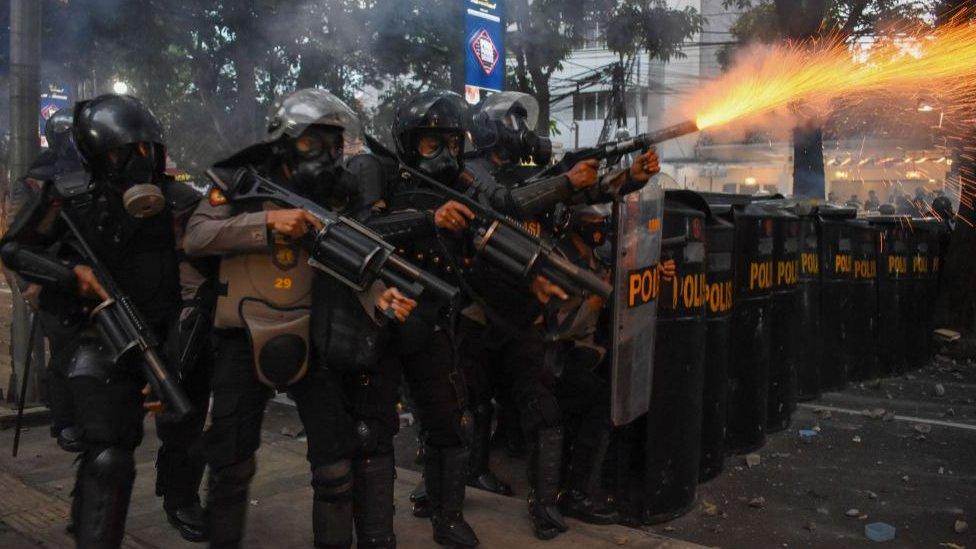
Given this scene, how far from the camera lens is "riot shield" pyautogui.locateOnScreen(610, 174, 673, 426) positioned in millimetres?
3779

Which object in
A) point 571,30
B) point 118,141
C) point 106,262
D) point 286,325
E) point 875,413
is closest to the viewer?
point 286,325

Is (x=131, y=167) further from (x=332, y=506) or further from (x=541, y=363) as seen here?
(x=541, y=363)

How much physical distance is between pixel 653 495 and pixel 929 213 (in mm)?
11568

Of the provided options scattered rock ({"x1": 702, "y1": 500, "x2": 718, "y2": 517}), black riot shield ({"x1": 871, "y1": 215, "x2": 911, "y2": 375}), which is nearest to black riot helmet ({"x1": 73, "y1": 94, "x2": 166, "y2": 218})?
scattered rock ({"x1": 702, "y1": 500, "x2": 718, "y2": 517})

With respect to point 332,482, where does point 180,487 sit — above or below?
below

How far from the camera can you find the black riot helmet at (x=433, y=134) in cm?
381

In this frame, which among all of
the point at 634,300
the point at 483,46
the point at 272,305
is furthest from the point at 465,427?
the point at 483,46

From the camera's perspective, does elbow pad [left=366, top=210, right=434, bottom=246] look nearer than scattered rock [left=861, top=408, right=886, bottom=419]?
Yes

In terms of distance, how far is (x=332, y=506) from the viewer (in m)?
3.22

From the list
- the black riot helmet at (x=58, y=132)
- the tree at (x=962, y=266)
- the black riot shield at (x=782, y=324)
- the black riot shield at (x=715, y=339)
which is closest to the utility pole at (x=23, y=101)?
the black riot helmet at (x=58, y=132)

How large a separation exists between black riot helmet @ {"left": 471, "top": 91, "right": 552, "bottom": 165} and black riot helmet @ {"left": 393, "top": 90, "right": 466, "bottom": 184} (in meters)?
Answer: 0.67

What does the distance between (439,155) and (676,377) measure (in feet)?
4.99

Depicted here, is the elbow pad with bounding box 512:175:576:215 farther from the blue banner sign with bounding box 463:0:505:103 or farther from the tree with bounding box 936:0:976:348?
the tree with bounding box 936:0:976:348

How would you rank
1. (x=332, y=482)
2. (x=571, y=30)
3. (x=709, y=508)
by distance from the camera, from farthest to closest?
(x=571, y=30), (x=709, y=508), (x=332, y=482)
